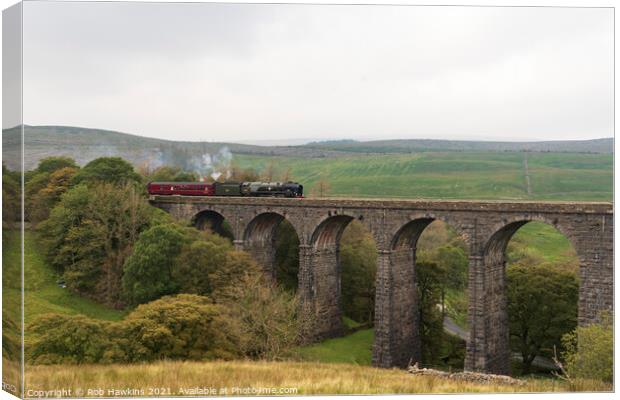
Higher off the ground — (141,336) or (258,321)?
(141,336)

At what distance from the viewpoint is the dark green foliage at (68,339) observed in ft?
77.6

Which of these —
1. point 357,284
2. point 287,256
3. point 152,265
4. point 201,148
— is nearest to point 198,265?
point 152,265

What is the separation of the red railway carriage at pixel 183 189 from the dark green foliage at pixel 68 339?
2588 cm

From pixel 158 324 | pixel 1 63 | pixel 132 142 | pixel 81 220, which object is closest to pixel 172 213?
pixel 81 220

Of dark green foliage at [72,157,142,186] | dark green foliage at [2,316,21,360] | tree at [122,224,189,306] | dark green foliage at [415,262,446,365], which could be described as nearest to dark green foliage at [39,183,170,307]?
dark green foliage at [72,157,142,186]

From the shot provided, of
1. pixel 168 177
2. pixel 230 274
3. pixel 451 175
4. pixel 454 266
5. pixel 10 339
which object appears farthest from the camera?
pixel 451 175

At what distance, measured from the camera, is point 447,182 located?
129 metres

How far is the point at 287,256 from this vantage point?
5150cm

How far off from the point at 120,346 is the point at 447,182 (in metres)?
109

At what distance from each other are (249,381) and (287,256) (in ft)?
106

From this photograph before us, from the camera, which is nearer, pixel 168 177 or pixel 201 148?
pixel 168 177

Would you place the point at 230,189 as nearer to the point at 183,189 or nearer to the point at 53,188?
the point at 183,189

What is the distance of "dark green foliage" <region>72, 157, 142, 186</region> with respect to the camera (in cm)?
4784

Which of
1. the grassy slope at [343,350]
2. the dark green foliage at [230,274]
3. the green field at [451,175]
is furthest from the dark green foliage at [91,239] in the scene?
the green field at [451,175]
